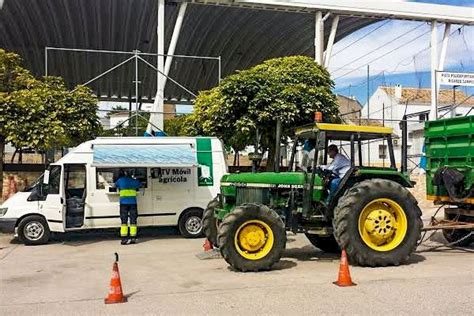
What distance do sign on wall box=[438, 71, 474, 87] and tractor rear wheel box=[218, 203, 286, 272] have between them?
14.7 meters

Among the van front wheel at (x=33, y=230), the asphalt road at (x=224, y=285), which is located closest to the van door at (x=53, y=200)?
the van front wheel at (x=33, y=230)

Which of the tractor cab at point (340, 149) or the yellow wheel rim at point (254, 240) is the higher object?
the tractor cab at point (340, 149)

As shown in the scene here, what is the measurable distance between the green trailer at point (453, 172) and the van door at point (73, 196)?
778cm

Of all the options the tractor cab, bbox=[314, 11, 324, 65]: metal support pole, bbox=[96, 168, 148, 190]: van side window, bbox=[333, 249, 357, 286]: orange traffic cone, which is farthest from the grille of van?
bbox=[314, 11, 324, 65]: metal support pole

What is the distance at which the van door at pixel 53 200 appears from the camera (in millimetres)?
12305

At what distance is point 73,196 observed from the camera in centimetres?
1297

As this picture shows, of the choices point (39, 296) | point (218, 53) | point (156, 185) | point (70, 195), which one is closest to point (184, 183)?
point (156, 185)

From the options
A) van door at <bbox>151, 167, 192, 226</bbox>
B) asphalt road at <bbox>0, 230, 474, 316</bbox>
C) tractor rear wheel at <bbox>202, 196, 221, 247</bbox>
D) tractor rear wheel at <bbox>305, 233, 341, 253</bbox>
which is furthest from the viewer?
van door at <bbox>151, 167, 192, 226</bbox>

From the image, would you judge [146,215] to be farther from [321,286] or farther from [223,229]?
[321,286]

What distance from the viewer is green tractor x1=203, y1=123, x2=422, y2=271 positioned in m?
8.34

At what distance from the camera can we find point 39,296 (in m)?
7.29

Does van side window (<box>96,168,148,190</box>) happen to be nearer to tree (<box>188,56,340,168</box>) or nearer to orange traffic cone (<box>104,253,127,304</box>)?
tree (<box>188,56,340,168</box>)

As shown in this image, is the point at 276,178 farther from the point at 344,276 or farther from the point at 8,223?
the point at 8,223

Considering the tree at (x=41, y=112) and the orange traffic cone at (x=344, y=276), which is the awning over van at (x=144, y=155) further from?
the orange traffic cone at (x=344, y=276)
